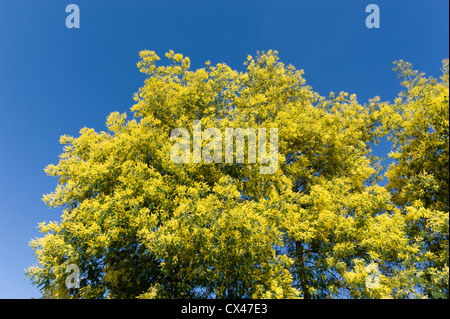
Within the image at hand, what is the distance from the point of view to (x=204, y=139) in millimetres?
8758

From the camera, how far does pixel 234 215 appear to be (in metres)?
6.67

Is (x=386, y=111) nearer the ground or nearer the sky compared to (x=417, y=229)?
nearer the sky

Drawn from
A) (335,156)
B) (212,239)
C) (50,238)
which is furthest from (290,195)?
(50,238)

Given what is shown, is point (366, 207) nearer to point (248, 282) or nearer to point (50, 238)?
point (248, 282)

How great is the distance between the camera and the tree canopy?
695 cm

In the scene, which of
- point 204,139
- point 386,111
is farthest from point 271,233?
point 386,111

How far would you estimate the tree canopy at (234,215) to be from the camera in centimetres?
695
